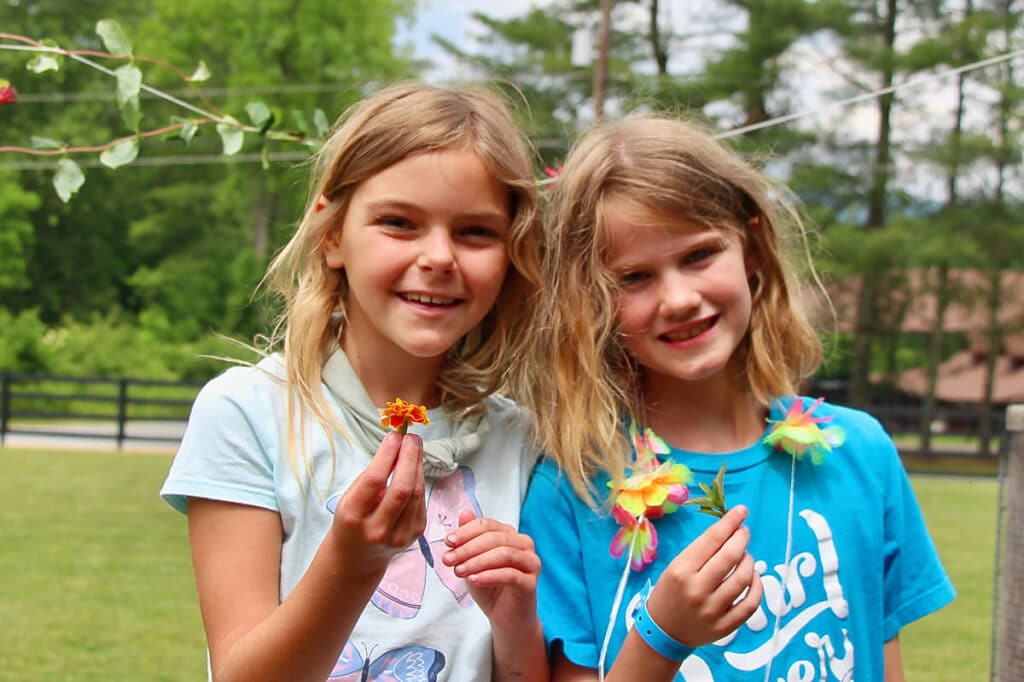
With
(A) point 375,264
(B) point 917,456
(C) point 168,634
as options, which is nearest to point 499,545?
(A) point 375,264

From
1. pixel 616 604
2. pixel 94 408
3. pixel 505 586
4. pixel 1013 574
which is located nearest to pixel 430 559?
pixel 505 586

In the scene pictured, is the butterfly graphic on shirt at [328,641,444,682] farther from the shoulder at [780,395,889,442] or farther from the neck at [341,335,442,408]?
the shoulder at [780,395,889,442]

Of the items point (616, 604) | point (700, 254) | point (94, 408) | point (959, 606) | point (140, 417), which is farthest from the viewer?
point (94, 408)

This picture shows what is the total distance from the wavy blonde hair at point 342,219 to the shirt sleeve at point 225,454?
53mm

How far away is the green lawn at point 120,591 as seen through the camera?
4.48 metres

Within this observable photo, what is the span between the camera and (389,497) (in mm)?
1202

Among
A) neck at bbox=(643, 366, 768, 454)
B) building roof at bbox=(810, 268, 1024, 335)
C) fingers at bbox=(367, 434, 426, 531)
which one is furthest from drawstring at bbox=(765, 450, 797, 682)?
building roof at bbox=(810, 268, 1024, 335)

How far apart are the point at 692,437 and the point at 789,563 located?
272 mm

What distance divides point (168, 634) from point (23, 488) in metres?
5.42

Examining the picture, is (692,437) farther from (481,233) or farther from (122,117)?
(122,117)

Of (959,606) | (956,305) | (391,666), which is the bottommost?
(959,606)

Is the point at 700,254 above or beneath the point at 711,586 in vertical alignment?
above

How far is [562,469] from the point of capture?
1725mm

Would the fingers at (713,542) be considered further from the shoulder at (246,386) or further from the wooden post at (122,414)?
the wooden post at (122,414)
